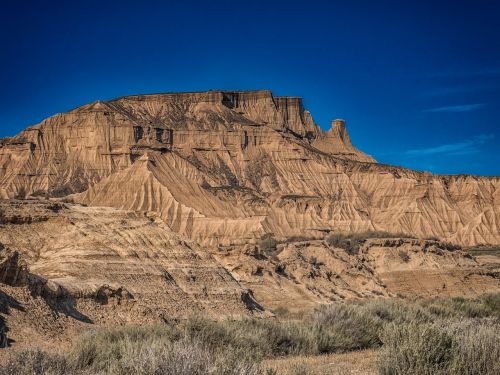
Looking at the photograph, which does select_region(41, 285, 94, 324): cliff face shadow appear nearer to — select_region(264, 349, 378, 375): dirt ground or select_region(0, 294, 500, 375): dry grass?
select_region(0, 294, 500, 375): dry grass

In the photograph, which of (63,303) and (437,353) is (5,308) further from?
(437,353)

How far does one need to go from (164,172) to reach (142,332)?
91003 millimetres

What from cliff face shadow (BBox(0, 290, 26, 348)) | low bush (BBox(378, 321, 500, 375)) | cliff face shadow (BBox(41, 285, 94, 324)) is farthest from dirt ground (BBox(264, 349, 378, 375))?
cliff face shadow (BBox(41, 285, 94, 324))

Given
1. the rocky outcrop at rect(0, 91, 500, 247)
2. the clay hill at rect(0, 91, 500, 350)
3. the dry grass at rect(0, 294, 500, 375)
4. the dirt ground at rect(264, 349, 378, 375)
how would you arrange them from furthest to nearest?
the rocky outcrop at rect(0, 91, 500, 247)
the clay hill at rect(0, 91, 500, 350)
the dirt ground at rect(264, 349, 378, 375)
the dry grass at rect(0, 294, 500, 375)

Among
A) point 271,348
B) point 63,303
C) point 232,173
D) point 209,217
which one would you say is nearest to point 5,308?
point 63,303

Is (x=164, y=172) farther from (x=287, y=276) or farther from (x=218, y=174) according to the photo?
(x=287, y=276)

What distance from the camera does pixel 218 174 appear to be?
13888 cm

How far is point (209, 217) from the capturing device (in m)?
94.4

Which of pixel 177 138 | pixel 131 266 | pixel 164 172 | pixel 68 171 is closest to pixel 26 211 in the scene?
pixel 131 266

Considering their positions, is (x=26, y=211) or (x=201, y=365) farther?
(x=26, y=211)

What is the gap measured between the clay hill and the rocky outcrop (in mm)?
318

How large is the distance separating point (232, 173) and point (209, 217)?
48.5 m

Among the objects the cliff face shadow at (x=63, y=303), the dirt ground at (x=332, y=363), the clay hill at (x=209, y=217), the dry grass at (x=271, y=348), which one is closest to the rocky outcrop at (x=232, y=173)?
the clay hill at (x=209, y=217)

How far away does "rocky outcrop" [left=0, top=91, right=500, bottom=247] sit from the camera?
11416cm
